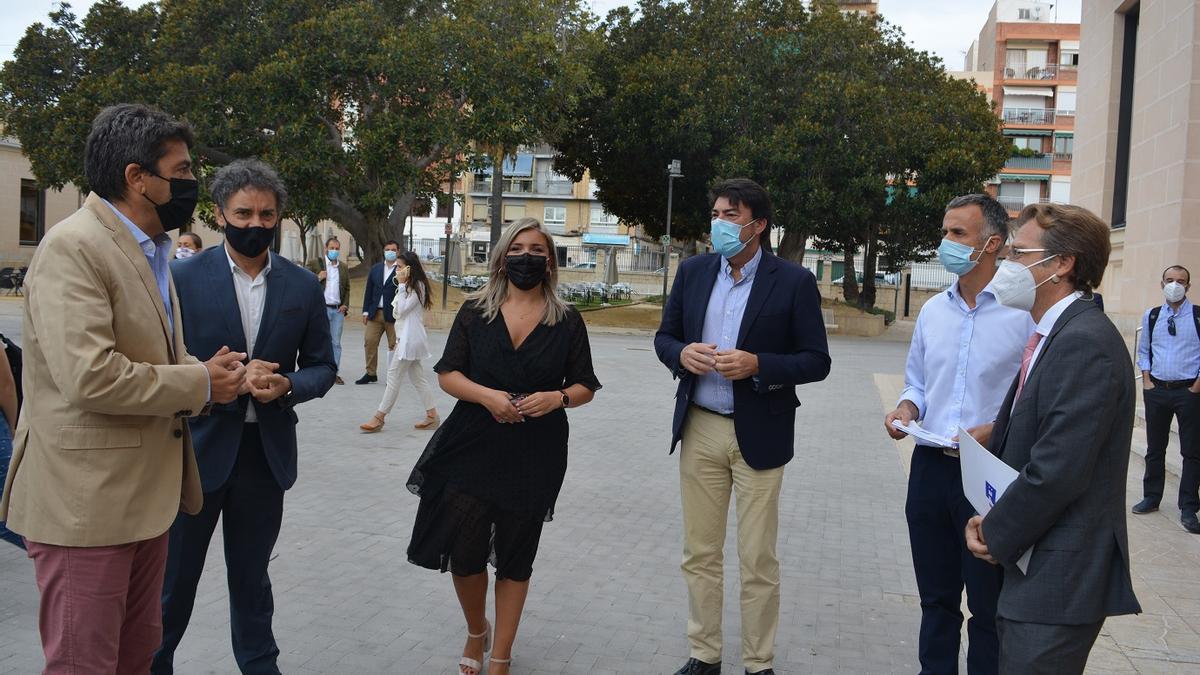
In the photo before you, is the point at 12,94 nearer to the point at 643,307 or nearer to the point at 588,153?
the point at 588,153

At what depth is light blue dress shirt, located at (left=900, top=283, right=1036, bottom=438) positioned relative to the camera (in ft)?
12.8

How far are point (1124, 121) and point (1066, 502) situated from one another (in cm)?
1498

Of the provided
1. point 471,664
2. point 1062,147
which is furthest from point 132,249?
point 1062,147

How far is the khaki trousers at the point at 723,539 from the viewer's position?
428 centimetres

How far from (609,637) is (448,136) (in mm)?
21023

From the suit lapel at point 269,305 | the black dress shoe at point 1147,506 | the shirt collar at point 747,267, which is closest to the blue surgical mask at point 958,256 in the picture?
the shirt collar at point 747,267

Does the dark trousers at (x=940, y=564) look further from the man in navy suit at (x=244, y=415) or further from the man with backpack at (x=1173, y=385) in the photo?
the man with backpack at (x=1173, y=385)

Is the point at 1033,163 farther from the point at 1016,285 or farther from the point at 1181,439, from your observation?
the point at 1016,285

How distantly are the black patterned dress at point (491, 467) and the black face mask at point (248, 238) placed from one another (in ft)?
2.87

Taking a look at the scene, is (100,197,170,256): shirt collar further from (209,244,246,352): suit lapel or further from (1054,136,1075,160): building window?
(1054,136,1075,160): building window

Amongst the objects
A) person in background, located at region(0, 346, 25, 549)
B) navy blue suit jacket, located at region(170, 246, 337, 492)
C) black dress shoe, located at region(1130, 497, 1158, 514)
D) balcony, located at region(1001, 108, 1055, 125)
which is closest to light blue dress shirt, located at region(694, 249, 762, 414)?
navy blue suit jacket, located at region(170, 246, 337, 492)

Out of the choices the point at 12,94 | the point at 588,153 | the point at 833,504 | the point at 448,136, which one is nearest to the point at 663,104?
the point at 588,153

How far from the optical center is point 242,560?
3.76 m

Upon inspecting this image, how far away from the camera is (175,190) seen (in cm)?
296
